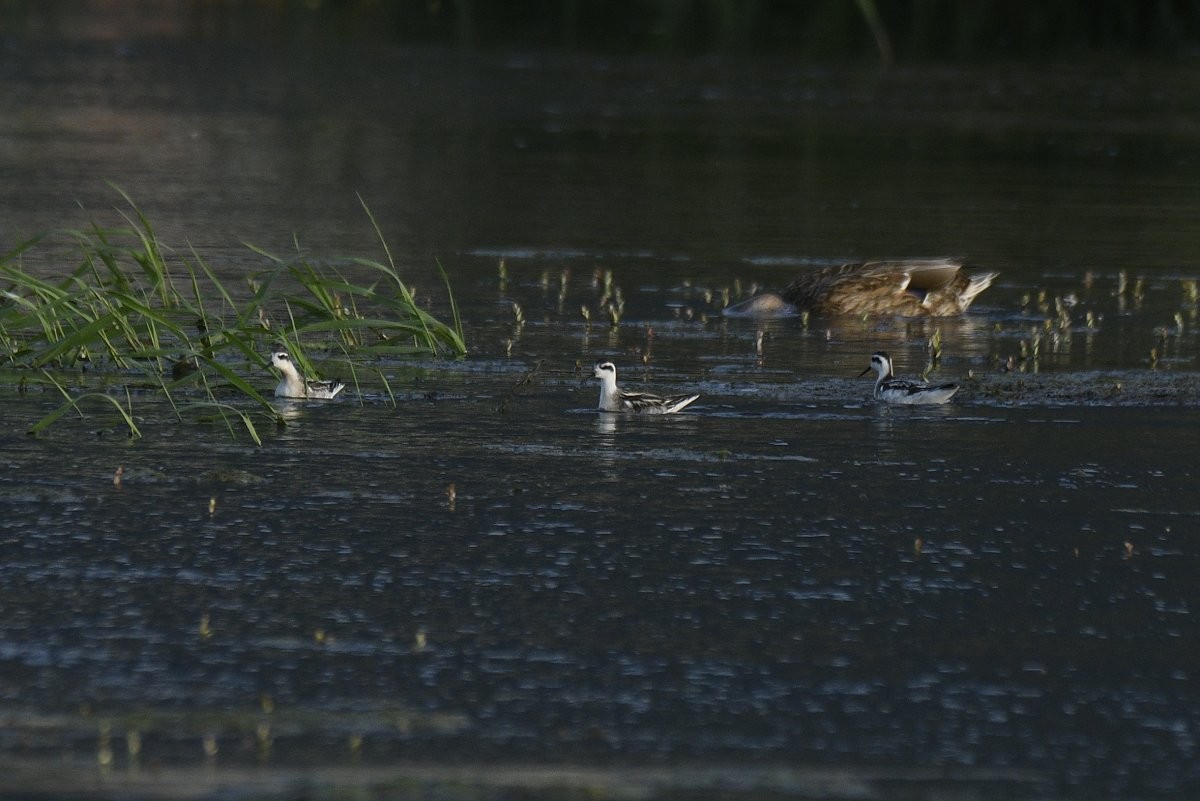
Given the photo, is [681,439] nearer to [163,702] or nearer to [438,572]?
[438,572]

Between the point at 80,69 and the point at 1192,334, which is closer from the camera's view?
the point at 1192,334

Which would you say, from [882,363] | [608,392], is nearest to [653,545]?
[608,392]

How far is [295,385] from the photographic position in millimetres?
11000

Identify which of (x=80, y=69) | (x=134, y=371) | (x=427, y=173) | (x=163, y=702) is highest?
(x=80, y=69)

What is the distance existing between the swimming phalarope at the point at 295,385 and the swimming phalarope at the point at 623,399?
1.36 meters

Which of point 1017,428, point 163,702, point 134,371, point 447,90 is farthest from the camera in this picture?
point 447,90

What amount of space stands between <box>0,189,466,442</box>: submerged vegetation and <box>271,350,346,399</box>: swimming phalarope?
0.23 ft

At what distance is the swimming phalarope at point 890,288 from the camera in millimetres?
15305

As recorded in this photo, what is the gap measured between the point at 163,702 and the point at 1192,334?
31.4ft

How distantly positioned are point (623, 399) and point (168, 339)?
3079 millimetres

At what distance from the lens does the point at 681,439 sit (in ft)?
33.8

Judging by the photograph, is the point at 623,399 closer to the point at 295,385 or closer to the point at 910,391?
the point at 910,391

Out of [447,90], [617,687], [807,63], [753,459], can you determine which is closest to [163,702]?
[617,687]

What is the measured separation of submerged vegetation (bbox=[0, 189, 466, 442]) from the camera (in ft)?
34.7
